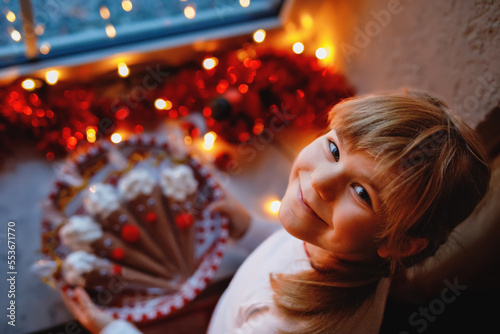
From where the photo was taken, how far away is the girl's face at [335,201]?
637 mm

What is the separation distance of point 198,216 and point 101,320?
0.38m

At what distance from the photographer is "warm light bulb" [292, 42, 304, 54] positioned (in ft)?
5.57

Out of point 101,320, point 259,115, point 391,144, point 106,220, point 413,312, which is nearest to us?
point 391,144

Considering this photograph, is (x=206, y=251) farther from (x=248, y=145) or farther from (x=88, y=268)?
(x=248, y=145)

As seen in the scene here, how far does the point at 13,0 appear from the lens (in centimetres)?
132

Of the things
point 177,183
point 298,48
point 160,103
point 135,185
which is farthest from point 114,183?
point 298,48

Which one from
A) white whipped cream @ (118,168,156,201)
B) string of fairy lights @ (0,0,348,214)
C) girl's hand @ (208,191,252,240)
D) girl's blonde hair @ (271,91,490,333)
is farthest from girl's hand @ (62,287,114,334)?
girl's blonde hair @ (271,91,490,333)

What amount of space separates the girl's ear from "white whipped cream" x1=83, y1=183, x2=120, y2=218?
761mm

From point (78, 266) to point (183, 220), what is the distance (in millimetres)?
303

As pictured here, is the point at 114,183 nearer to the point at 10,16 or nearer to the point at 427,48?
the point at 10,16

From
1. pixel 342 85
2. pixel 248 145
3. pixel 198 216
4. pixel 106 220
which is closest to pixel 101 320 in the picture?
pixel 106 220

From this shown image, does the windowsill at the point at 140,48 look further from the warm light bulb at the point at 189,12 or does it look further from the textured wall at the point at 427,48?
the textured wall at the point at 427,48

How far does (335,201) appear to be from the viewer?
25.7 inches

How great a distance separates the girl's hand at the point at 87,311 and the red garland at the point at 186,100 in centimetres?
62
